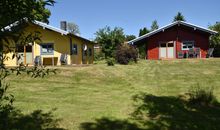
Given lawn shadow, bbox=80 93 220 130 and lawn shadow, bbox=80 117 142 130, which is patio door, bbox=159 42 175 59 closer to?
lawn shadow, bbox=80 93 220 130

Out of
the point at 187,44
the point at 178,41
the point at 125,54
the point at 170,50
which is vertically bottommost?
the point at 125,54

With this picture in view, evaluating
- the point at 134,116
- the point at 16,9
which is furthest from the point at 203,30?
the point at 16,9

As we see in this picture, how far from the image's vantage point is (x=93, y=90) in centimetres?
1486

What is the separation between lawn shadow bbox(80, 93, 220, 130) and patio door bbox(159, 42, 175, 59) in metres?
28.1

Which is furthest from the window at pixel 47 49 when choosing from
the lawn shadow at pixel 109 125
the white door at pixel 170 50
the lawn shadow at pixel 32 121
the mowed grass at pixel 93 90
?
the lawn shadow at pixel 109 125

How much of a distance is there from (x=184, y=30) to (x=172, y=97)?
2793 cm

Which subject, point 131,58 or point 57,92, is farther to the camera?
point 131,58

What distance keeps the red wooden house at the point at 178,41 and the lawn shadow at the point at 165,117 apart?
27.5m

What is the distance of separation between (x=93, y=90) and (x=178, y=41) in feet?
88.8

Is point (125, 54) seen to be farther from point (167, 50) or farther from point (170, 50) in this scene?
point (167, 50)

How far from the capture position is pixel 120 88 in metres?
15.9

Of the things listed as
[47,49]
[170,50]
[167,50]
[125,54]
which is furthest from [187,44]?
[47,49]

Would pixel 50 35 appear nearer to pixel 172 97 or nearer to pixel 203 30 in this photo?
pixel 203 30

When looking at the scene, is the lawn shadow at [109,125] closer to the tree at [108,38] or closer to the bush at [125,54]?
the bush at [125,54]
